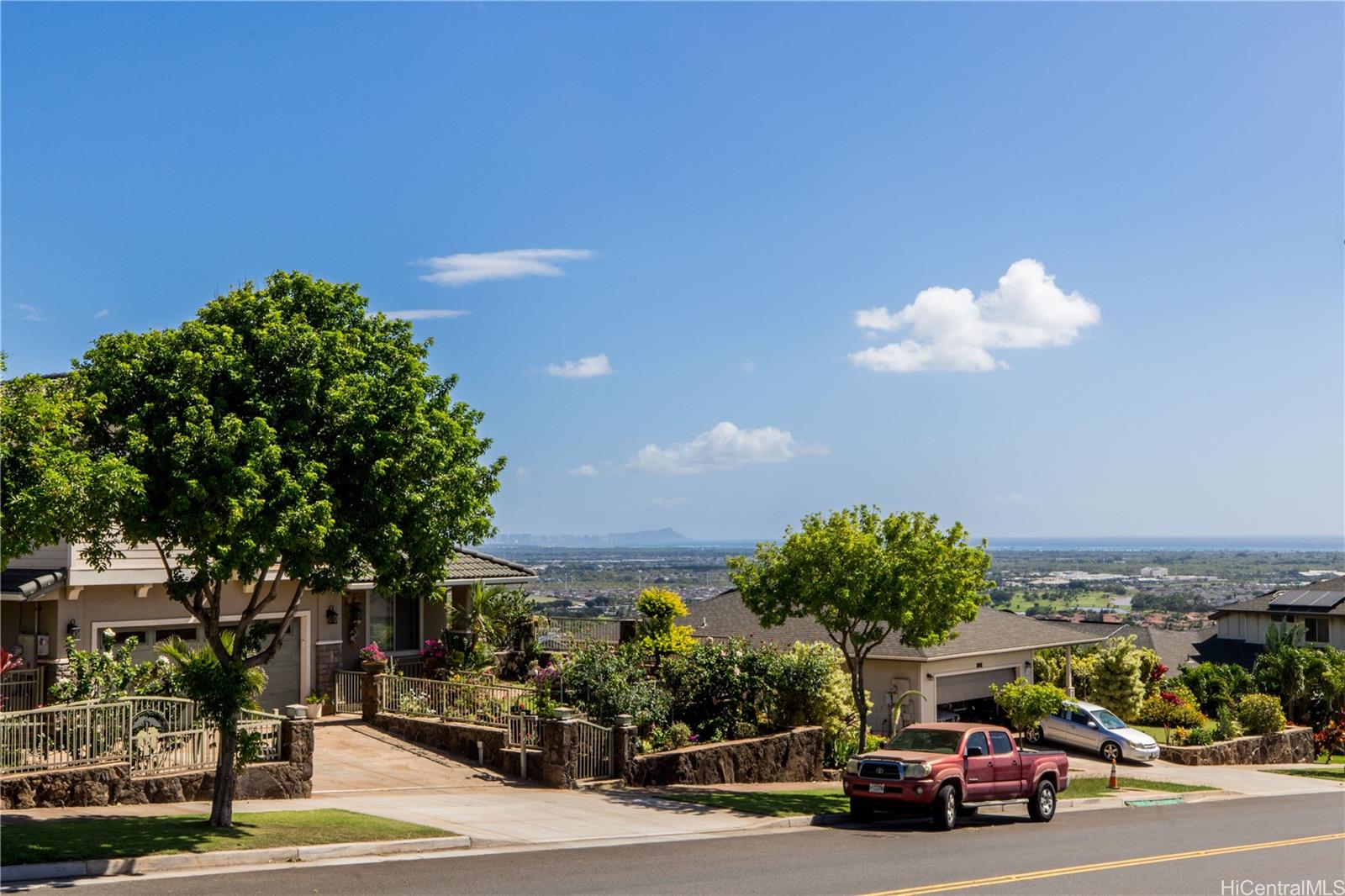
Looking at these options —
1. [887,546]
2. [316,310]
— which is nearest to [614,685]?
[887,546]

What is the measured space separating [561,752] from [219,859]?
912 centimetres

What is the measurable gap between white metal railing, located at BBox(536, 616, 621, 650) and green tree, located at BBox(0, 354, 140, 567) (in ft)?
62.5

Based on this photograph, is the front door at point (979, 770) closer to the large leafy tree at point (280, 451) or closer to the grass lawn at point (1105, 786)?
the grass lawn at point (1105, 786)

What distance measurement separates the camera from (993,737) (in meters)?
22.4

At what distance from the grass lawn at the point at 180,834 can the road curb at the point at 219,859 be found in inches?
6.1

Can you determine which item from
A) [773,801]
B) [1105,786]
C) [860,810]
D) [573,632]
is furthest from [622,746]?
[1105,786]

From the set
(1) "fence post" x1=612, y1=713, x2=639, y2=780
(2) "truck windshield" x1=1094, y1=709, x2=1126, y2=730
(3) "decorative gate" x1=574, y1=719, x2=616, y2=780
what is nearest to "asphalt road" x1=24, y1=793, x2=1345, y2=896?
(1) "fence post" x1=612, y1=713, x2=639, y2=780

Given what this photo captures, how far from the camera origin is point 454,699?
26.7 m

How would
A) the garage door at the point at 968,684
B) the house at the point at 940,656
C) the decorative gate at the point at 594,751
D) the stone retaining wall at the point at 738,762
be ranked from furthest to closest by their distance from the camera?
the garage door at the point at 968,684, the house at the point at 940,656, the stone retaining wall at the point at 738,762, the decorative gate at the point at 594,751

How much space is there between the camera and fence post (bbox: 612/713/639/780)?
24.4m

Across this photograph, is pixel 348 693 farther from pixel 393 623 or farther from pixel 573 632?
pixel 573 632

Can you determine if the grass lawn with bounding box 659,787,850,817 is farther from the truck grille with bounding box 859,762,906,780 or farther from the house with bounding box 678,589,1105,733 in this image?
the house with bounding box 678,589,1105,733

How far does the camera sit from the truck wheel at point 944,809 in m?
20.8

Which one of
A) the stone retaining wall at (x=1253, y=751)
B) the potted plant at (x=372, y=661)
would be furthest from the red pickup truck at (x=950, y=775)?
the stone retaining wall at (x=1253, y=751)
